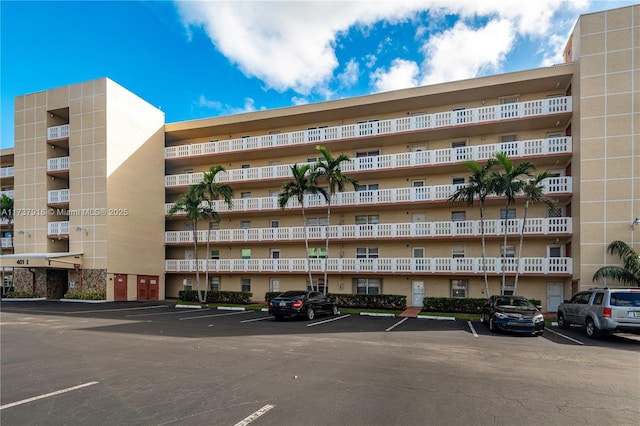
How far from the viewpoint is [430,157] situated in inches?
968

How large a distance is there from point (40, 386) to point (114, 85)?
27179mm

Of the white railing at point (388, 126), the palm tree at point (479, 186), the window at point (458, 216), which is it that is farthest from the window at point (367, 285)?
the white railing at point (388, 126)

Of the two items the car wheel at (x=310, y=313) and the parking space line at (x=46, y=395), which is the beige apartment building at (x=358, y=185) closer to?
the car wheel at (x=310, y=313)

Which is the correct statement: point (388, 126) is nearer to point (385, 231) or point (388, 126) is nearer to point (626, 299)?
point (385, 231)

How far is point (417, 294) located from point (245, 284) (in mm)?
13298

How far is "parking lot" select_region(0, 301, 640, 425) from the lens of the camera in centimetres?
598

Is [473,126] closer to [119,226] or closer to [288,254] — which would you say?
[288,254]

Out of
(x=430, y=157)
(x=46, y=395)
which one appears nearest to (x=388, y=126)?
(x=430, y=157)

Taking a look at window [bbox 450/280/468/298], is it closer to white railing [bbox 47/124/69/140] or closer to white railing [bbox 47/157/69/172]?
white railing [bbox 47/157/69/172]

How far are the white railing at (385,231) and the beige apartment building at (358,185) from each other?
0.33 ft

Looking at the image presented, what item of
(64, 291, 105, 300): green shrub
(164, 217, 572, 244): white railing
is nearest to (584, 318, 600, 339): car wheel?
(164, 217, 572, 244): white railing

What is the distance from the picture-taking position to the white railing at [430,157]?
2250 cm

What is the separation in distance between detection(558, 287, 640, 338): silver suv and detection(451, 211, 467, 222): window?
10365 millimetres

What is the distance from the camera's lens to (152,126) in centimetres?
3136
